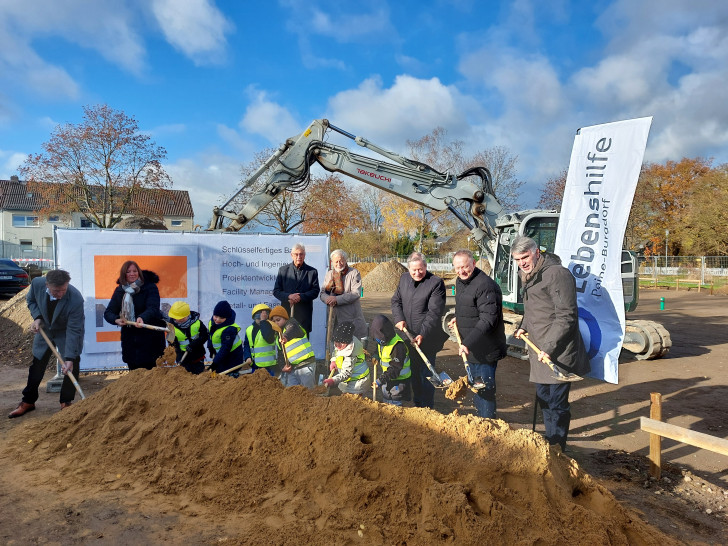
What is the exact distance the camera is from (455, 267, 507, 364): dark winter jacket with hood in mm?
4660

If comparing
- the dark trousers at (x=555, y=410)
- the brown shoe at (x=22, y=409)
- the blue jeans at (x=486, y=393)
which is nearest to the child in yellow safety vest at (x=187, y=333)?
the brown shoe at (x=22, y=409)

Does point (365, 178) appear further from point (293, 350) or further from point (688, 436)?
point (688, 436)

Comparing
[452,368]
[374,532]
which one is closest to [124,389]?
[374,532]

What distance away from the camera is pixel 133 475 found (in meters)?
3.83

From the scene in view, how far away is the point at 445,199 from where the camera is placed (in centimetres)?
1037

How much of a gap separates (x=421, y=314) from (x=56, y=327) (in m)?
4.19

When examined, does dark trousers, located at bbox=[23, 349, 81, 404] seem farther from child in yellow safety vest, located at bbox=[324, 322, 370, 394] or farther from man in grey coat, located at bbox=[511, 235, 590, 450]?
man in grey coat, located at bbox=[511, 235, 590, 450]

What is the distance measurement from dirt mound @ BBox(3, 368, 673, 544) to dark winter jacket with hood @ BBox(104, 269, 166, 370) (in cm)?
111

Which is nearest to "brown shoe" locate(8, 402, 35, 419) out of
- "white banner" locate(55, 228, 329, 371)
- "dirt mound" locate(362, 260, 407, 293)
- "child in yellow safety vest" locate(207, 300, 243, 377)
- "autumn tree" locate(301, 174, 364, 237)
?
"white banner" locate(55, 228, 329, 371)

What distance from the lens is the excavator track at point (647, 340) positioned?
934 centimetres

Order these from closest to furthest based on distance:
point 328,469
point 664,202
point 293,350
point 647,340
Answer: point 328,469, point 293,350, point 647,340, point 664,202

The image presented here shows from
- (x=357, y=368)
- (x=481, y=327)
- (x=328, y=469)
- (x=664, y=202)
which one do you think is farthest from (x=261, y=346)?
(x=664, y=202)

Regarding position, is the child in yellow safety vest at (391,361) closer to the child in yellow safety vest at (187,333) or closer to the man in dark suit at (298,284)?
the man in dark suit at (298,284)

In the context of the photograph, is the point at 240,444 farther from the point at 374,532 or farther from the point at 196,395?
the point at 374,532
